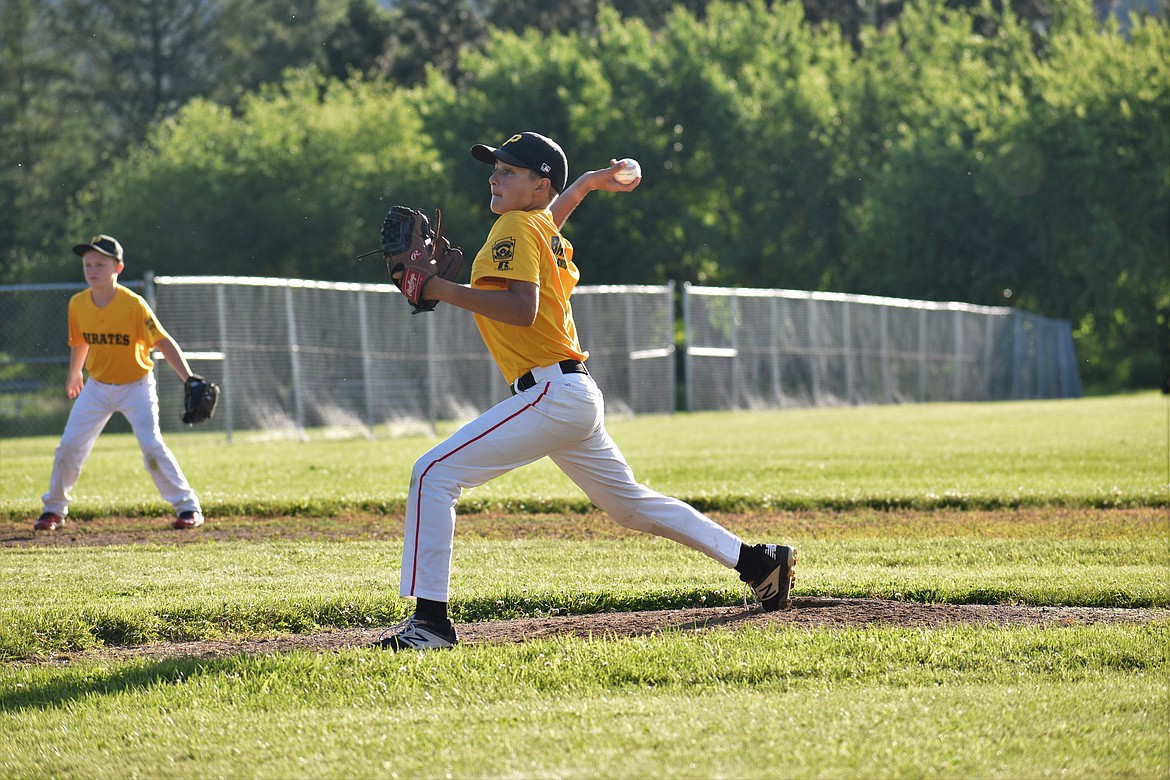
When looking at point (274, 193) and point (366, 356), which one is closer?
point (366, 356)

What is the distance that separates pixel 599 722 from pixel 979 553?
4524mm

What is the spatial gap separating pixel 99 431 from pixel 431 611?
5.12 meters

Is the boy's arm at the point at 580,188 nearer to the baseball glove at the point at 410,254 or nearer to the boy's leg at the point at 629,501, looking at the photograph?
the baseball glove at the point at 410,254

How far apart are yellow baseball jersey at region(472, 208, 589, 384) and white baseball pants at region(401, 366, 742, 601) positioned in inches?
3.9

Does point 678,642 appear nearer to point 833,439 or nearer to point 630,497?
point 630,497

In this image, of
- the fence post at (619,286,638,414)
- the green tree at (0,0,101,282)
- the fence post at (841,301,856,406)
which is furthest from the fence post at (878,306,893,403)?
the green tree at (0,0,101,282)

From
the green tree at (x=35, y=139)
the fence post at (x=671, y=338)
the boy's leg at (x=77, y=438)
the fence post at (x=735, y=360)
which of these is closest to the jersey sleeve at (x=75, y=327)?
the boy's leg at (x=77, y=438)

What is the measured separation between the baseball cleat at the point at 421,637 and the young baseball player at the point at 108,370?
4.63 metres

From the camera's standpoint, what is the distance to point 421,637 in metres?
5.29

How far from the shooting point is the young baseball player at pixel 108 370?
9.42 meters

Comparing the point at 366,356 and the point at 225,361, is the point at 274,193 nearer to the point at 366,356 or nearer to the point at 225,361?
the point at 366,356

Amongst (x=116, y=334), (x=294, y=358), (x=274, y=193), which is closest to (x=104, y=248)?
(x=116, y=334)

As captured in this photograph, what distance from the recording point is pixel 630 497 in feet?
19.1

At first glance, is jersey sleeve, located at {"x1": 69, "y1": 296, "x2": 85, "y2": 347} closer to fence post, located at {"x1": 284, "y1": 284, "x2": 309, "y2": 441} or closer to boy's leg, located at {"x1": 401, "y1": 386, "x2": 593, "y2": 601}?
boy's leg, located at {"x1": 401, "y1": 386, "x2": 593, "y2": 601}
